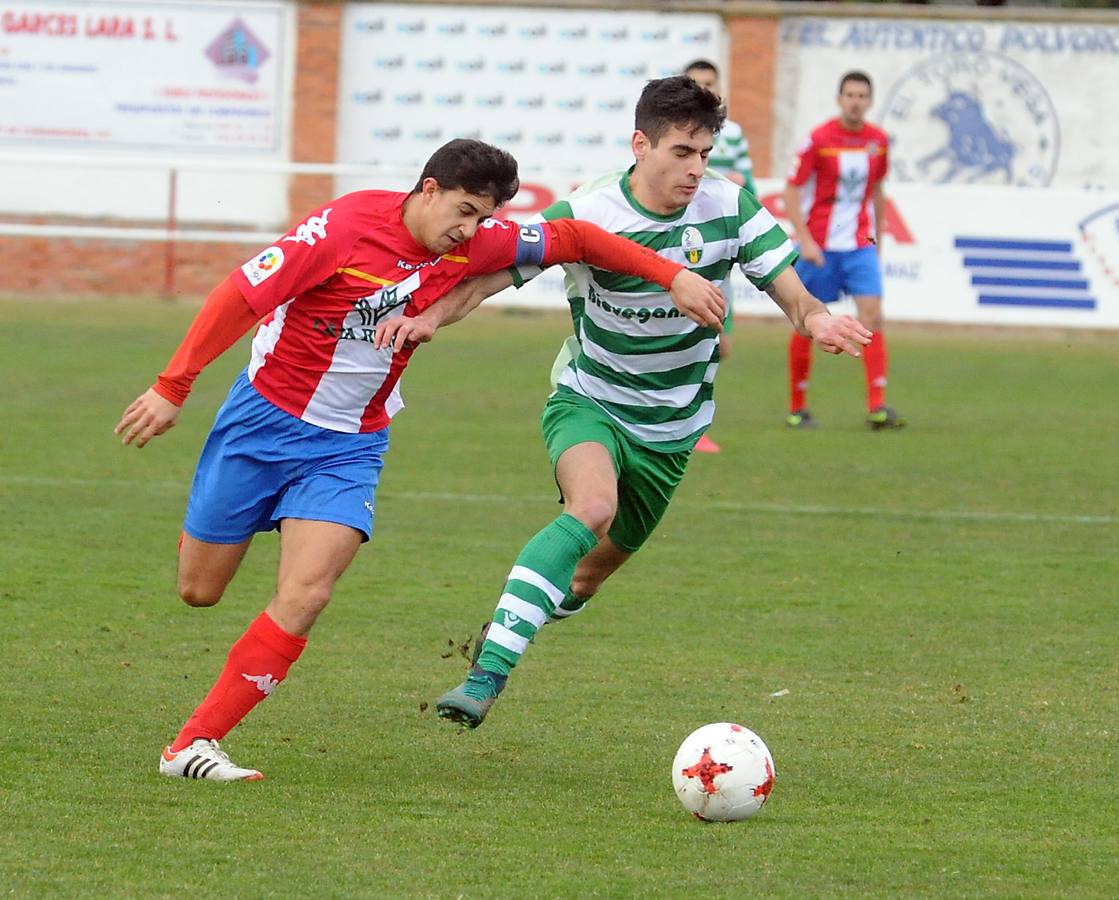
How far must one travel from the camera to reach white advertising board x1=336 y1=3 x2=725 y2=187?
23531 millimetres

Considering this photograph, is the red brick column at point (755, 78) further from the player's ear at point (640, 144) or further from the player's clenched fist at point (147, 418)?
the player's clenched fist at point (147, 418)

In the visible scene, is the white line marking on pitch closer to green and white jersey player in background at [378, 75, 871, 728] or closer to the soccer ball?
green and white jersey player in background at [378, 75, 871, 728]

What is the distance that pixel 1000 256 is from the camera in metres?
19.5

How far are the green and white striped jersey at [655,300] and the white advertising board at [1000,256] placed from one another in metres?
13.6

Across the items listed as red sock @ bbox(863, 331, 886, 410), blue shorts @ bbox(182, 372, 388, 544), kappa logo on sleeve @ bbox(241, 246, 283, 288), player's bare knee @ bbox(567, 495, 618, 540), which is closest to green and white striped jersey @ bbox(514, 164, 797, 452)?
player's bare knee @ bbox(567, 495, 618, 540)

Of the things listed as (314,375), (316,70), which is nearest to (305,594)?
(314,375)

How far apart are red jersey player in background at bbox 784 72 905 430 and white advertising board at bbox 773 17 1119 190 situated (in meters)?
10.6

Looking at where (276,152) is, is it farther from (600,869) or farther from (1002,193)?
(600,869)

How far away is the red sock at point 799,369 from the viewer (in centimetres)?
1260

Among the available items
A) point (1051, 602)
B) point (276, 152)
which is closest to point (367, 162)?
point (276, 152)

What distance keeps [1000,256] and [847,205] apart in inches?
291

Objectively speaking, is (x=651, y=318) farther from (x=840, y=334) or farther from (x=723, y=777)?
(x=723, y=777)

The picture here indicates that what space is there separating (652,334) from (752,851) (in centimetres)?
192

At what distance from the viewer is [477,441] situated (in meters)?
12.0
